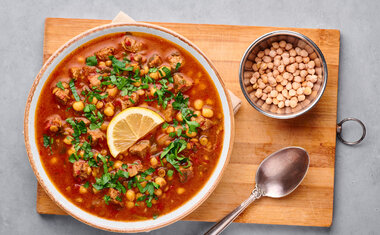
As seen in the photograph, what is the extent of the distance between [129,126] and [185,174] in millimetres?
799

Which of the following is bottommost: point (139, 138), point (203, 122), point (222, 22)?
point (139, 138)

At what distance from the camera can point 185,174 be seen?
4.09 meters

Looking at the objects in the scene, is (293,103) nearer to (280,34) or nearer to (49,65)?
(280,34)

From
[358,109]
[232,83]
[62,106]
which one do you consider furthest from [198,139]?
[358,109]

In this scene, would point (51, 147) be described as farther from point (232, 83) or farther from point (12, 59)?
point (232, 83)

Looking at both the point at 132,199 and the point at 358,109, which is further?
the point at 358,109

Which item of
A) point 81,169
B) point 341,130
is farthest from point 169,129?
point 341,130

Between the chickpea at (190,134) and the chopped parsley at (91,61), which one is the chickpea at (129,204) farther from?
the chopped parsley at (91,61)

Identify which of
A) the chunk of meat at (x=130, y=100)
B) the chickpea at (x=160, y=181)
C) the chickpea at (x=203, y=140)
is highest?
the chunk of meat at (x=130, y=100)

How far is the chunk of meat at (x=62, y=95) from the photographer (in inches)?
155

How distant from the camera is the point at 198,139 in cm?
413

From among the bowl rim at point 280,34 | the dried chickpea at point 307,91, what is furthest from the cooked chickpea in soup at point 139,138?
the dried chickpea at point 307,91

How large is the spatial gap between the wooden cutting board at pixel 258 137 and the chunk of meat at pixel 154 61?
0.68 meters

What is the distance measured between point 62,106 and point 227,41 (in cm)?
206
